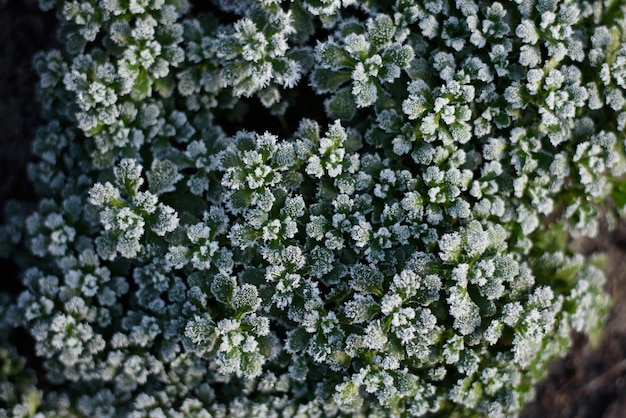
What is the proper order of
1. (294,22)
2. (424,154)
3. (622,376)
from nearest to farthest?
(424,154) < (294,22) < (622,376)

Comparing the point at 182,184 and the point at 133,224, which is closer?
the point at 133,224

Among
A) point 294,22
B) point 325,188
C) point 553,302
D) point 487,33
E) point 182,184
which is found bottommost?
point 553,302

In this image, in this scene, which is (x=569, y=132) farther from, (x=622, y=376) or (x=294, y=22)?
(x=622, y=376)

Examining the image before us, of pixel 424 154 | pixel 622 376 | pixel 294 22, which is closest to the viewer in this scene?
pixel 424 154

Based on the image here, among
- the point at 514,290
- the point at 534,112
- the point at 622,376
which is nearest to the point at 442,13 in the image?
the point at 534,112

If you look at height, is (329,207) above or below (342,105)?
below

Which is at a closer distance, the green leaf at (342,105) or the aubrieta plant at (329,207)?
the aubrieta plant at (329,207)

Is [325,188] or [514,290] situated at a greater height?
[325,188]

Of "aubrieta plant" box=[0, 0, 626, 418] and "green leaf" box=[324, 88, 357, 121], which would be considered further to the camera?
"green leaf" box=[324, 88, 357, 121]
